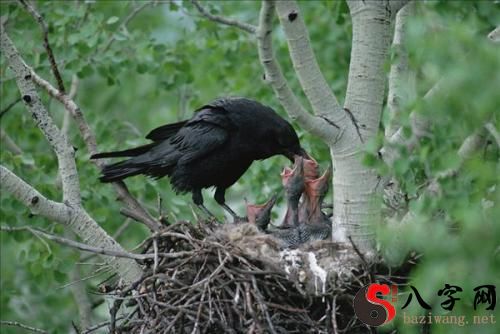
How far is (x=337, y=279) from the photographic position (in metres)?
5.54

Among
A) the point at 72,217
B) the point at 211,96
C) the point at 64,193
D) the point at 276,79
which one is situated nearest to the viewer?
the point at 276,79

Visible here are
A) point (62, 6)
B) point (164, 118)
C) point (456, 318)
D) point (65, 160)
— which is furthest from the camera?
point (164, 118)

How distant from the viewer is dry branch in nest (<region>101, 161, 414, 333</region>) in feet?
17.5

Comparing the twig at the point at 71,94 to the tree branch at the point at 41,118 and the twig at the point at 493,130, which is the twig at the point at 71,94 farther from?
the twig at the point at 493,130

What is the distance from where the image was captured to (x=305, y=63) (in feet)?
18.1

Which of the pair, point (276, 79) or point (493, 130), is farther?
point (276, 79)

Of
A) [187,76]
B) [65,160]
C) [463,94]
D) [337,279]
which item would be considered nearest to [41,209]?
[65,160]

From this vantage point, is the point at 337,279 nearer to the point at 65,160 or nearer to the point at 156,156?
the point at 65,160

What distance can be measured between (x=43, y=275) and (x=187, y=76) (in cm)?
230

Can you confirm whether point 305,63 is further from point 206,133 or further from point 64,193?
point 206,133

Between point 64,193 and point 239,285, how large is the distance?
1224mm

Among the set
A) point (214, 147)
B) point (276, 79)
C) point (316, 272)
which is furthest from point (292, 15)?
point (214, 147)
